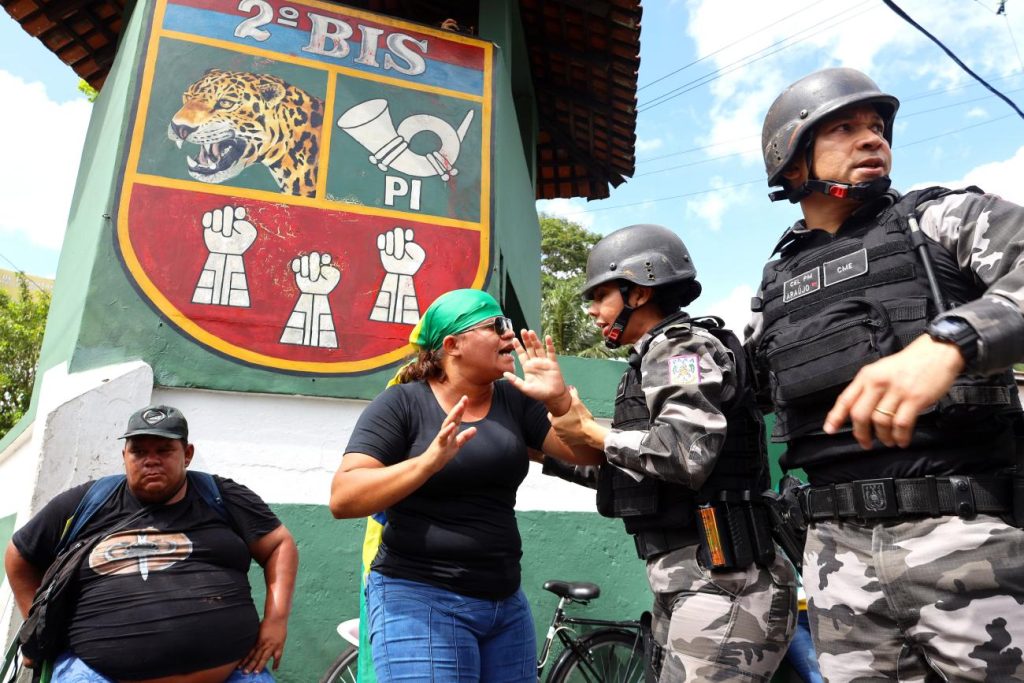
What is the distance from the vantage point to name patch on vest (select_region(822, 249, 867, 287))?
180 cm

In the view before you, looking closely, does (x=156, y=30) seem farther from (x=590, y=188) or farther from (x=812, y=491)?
(x=590, y=188)

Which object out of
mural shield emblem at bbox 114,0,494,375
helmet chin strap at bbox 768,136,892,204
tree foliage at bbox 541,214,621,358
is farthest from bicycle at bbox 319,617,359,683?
tree foliage at bbox 541,214,621,358

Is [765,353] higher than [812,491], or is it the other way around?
[765,353]

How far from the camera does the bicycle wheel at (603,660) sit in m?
3.95

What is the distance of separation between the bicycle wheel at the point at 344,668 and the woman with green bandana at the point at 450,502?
1.77m

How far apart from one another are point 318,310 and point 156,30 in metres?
2.24

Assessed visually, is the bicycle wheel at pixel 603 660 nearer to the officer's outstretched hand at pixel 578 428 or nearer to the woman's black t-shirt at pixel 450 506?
the woman's black t-shirt at pixel 450 506

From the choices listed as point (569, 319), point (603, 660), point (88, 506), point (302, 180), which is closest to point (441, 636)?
point (88, 506)

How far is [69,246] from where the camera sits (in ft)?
17.9

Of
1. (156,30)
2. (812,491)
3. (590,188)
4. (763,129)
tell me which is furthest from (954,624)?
(590,188)

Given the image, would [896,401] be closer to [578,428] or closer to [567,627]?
[578,428]

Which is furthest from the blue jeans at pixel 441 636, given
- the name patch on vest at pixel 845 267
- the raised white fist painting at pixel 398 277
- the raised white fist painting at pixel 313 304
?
the raised white fist painting at pixel 398 277

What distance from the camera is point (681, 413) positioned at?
1960 millimetres

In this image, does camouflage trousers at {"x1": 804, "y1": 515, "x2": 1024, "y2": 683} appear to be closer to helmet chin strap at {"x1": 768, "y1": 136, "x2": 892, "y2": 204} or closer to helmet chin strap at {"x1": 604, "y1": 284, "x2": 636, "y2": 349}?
helmet chin strap at {"x1": 768, "y1": 136, "x2": 892, "y2": 204}
